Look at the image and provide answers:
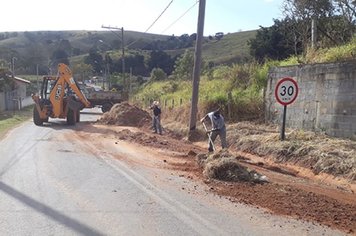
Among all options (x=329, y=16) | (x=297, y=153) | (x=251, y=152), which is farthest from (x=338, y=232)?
(x=329, y=16)

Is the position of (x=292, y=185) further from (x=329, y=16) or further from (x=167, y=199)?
(x=329, y=16)

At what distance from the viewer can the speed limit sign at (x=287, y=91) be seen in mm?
14188

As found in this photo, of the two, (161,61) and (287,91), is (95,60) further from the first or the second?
(287,91)

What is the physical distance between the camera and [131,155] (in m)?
14.9

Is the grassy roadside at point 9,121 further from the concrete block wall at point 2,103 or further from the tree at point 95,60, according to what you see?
the tree at point 95,60

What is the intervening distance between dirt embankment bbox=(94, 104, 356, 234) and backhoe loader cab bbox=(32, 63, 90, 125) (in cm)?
1138

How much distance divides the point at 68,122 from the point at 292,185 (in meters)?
19.7

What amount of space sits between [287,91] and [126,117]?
49.1 ft

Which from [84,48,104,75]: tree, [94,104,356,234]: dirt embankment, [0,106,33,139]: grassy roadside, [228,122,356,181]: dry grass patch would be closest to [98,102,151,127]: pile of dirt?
[0,106,33,139]: grassy roadside

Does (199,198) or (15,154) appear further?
(15,154)

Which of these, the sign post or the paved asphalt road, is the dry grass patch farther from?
the paved asphalt road

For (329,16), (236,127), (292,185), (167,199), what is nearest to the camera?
(167,199)

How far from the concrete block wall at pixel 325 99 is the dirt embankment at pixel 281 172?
0.55 m

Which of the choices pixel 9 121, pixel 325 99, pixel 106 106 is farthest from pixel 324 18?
pixel 106 106
